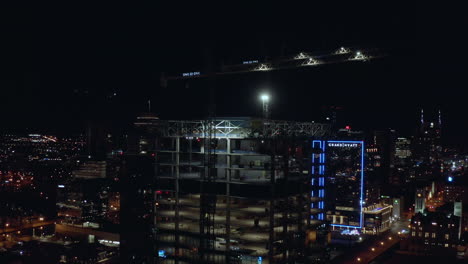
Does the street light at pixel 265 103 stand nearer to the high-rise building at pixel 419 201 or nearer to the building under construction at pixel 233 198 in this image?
the building under construction at pixel 233 198

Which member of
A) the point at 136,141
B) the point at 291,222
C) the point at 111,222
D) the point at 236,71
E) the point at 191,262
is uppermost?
the point at 236,71

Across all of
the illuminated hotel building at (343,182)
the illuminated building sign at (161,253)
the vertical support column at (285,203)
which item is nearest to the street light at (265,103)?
the vertical support column at (285,203)

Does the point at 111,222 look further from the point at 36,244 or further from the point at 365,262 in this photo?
the point at 365,262

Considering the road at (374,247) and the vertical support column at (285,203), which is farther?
the road at (374,247)

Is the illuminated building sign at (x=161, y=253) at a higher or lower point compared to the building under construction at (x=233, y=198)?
lower

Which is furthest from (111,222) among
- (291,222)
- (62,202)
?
(291,222)

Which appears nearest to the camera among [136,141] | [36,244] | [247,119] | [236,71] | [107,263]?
[247,119]

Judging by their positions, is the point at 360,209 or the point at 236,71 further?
the point at 360,209

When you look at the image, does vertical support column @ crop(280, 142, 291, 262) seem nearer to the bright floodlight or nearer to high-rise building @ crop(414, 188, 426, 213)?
the bright floodlight
